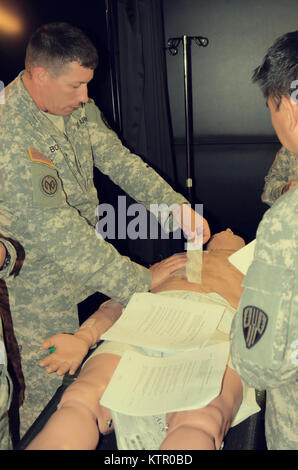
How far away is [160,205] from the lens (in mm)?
1871

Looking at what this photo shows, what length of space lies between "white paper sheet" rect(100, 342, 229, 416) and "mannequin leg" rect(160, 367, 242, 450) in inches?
1.4

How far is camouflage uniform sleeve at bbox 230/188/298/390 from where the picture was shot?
75 centimetres

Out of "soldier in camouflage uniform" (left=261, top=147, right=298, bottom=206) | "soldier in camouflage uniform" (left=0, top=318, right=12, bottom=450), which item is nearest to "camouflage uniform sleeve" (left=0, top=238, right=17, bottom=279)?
"soldier in camouflage uniform" (left=0, top=318, right=12, bottom=450)

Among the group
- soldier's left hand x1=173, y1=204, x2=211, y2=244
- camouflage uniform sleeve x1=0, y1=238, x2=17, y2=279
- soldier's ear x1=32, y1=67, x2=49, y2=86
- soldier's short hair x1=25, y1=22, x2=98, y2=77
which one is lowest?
soldier's left hand x1=173, y1=204, x2=211, y2=244

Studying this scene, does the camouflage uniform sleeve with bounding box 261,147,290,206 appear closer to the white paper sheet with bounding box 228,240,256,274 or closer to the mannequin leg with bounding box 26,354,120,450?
the white paper sheet with bounding box 228,240,256,274

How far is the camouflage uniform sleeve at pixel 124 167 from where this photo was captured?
1.84 metres

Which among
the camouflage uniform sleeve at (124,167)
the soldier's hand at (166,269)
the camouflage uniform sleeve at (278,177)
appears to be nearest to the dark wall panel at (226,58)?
the camouflage uniform sleeve at (278,177)

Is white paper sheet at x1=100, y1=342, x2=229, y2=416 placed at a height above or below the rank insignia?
below

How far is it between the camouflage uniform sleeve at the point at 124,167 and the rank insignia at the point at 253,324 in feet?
3.57

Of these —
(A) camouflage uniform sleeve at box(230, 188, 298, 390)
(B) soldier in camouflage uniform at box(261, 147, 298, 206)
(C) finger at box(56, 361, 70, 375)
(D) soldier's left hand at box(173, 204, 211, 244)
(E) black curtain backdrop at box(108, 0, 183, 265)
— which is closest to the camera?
(A) camouflage uniform sleeve at box(230, 188, 298, 390)

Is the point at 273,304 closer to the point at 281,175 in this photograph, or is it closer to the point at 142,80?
the point at 281,175

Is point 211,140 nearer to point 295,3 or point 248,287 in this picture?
point 295,3

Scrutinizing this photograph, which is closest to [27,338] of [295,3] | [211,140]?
[211,140]
